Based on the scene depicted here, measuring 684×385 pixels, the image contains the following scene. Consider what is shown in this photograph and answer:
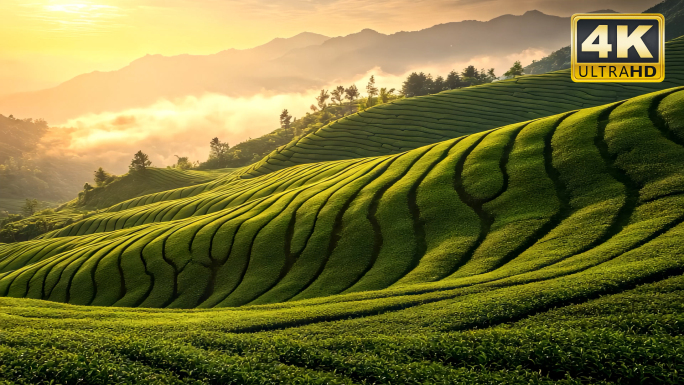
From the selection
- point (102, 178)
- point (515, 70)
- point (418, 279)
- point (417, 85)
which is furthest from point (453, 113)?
point (102, 178)

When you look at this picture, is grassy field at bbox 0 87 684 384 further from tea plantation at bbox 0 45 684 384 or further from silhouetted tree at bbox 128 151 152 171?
silhouetted tree at bbox 128 151 152 171

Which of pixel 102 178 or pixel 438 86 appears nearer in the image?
pixel 438 86

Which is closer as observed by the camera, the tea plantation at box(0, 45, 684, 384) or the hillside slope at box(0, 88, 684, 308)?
the tea plantation at box(0, 45, 684, 384)

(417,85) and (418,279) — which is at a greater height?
(417,85)

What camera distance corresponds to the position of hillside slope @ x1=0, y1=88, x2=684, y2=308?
20.8m

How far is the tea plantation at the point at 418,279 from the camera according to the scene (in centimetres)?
1220

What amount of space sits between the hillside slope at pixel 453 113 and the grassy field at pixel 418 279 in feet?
192

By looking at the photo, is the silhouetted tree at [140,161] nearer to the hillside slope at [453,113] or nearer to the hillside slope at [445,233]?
the hillside slope at [453,113]

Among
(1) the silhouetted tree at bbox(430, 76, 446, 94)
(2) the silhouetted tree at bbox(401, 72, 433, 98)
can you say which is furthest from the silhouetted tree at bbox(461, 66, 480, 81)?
(2) the silhouetted tree at bbox(401, 72, 433, 98)

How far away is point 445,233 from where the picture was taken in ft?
95.3

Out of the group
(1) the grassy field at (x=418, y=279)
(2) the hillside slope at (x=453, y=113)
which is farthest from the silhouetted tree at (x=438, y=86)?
(1) the grassy field at (x=418, y=279)

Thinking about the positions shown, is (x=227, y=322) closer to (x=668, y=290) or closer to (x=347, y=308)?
(x=347, y=308)

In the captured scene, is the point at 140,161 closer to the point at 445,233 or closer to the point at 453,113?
the point at 453,113

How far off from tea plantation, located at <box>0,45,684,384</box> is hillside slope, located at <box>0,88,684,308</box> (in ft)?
0.49
